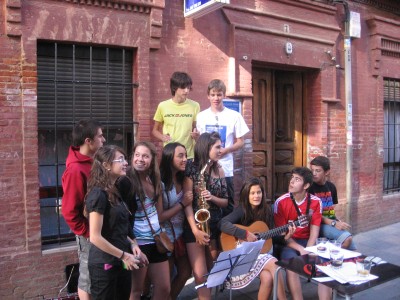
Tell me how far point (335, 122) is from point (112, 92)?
4.20 metres

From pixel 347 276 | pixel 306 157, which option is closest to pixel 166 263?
pixel 347 276

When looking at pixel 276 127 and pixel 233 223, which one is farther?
pixel 276 127

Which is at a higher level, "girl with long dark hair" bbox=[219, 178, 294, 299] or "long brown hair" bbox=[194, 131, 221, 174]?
"long brown hair" bbox=[194, 131, 221, 174]

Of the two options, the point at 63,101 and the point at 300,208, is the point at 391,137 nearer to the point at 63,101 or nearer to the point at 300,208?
the point at 300,208

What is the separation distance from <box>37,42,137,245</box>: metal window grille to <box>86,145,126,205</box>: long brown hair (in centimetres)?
197

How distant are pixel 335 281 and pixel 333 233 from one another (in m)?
1.85

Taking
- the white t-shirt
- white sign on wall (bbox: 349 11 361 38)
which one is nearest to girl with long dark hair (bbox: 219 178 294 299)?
the white t-shirt

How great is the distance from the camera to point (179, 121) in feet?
16.0

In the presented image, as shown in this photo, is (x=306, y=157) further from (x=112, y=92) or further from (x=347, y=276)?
(x=347, y=276)

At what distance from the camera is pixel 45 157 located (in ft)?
16.4

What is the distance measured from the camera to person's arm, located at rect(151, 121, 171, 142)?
4742 millimetres

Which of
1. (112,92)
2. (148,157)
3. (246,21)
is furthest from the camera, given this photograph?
(246,21)

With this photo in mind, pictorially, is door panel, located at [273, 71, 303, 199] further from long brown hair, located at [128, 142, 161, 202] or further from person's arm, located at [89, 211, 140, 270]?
person's arm, located at [89, 211, 140, 270]

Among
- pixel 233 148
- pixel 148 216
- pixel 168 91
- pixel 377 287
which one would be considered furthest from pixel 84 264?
pixel 377 287
